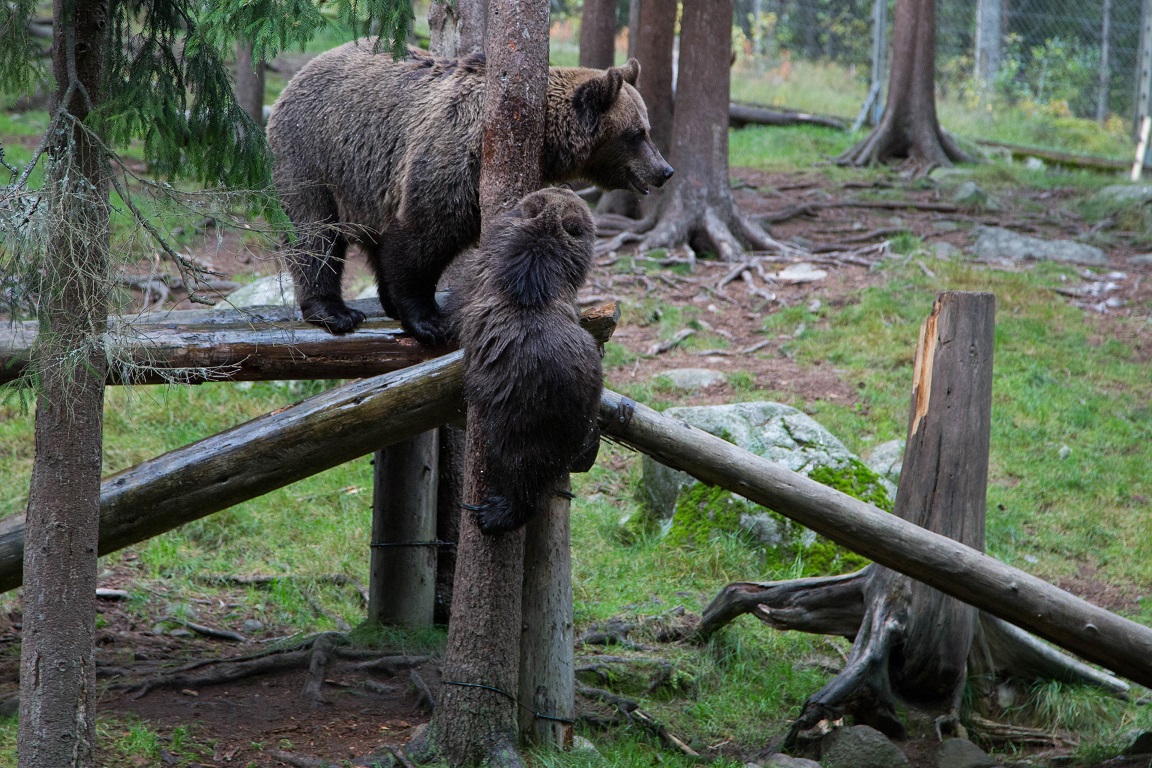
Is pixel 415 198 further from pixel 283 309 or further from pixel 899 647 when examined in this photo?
pixel 899 647

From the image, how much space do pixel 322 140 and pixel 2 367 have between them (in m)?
1.83

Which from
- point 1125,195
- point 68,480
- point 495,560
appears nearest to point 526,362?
point 495,560

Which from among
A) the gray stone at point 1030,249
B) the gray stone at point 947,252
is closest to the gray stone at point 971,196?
the gray stone at point 1030,249

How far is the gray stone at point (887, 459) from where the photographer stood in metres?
7.04

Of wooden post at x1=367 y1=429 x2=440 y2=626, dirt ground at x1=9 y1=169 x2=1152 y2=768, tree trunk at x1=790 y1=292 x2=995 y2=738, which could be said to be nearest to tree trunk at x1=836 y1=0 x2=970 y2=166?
dirt ground at x1=9 y1=169 x2=1152 y2=768

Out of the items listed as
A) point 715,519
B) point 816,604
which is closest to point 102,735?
point 816,604

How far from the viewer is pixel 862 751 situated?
450cm

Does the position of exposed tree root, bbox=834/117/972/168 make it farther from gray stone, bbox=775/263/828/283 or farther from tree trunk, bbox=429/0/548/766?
tree trunk, bbox=429/0/548/766

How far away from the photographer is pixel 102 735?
4172mm

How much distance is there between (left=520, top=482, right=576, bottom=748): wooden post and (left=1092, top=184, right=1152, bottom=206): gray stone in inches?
459

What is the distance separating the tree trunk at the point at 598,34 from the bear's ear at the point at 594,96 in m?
7.73

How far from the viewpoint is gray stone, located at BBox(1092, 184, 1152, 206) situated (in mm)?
13133

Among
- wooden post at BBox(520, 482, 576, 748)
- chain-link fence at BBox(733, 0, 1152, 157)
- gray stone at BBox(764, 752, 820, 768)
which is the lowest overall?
gray stone at BBox(764, 752, 820, 768)

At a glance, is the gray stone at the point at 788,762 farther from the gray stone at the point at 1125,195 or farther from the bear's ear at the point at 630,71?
the gray stone at the point at 1125,195
